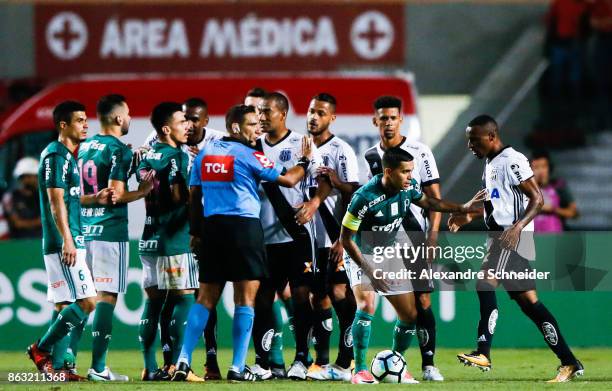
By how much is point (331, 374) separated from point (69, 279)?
2123mm

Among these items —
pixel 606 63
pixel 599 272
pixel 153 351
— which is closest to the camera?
pixel 153 351

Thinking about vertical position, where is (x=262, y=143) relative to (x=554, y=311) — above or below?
above

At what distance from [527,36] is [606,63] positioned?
216cm

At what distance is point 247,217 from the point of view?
411 inches

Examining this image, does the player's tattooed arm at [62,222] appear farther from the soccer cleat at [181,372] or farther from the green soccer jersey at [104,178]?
the soccer cleat at [181,372]

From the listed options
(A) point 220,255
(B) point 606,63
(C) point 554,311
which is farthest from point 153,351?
(B) point 606,63

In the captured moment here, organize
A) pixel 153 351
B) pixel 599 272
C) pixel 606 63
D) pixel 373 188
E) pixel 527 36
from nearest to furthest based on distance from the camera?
pixel 373 188 → pixel 153 351 → pixel 599 272 → pixel 606 63 → pixel 527 36

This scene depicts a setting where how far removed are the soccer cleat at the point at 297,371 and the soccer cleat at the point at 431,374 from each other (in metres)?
0.91

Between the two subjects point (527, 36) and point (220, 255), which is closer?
point (220, 255)

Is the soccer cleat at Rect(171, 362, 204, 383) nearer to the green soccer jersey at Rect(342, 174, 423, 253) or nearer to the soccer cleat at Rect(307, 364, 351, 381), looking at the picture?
the soccer cleat at Rect(307, 364, 351, 381)

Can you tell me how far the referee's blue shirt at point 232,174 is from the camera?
34.0 ft

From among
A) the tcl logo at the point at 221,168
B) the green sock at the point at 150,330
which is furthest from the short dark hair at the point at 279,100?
the green sock at the point at 150,330

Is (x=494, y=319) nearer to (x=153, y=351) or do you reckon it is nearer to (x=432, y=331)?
(x=432, y=331)

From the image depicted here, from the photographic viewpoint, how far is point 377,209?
34.2 feet
